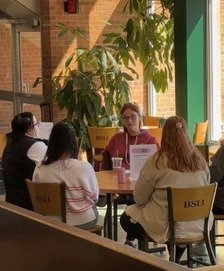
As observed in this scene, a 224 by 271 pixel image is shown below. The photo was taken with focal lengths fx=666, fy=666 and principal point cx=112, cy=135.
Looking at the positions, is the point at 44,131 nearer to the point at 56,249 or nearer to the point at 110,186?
the point at 110,186

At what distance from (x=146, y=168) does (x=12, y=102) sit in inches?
279

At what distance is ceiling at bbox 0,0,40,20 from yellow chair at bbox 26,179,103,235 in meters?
5.55

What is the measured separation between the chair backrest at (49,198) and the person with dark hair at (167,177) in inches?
18.1

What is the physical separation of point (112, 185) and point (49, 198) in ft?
2.04

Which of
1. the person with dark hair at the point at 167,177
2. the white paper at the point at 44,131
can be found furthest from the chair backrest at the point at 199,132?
the person with dark hair at the point at 167,177

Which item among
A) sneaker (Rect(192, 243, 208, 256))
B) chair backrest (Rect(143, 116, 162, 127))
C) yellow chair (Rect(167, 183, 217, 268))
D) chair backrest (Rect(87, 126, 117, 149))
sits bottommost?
sneaker (Rect(192, 243, 208, 256))

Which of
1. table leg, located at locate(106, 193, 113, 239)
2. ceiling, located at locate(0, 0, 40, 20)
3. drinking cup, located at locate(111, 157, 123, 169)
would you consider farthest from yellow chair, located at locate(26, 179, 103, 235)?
ceiling, located at locate(0, 0, 40, 20)

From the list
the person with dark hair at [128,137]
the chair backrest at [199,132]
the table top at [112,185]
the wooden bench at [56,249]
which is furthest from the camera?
the chair backrest at [199,132]

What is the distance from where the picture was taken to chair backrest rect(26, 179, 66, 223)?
3957 millimetres

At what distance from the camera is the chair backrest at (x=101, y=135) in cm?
718

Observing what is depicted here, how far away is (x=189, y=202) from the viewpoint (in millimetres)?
3814

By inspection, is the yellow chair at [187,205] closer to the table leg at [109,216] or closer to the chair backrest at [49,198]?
the chair backrest at [49,198]

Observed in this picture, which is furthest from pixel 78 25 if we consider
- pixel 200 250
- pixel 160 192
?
pixel 160 192

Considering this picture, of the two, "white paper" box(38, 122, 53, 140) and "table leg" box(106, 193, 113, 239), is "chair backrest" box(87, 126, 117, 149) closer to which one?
"white paper" box(38, 122, 53, 140)
